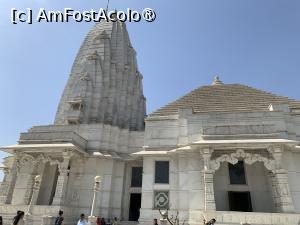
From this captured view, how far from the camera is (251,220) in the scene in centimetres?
1374

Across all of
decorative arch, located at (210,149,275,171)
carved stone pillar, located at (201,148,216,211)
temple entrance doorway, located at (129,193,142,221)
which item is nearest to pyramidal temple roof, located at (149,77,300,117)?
decorative arch, located at (210,149,275,171)

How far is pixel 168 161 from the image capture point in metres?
18.4

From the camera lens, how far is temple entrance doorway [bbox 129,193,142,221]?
2092 centimetres

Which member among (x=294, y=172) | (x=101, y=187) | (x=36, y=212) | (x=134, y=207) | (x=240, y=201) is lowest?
(x=36, y=212)

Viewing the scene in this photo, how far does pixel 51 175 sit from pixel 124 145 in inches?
277

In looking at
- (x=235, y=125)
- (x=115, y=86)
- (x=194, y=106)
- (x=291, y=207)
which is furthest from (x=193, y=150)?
(x=115, y=86)

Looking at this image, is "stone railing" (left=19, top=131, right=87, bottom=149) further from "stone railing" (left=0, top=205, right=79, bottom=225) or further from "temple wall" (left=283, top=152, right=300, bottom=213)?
"temple wall" (left=283, top=152, right=300, bottom=213)

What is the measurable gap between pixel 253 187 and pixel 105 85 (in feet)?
56.4

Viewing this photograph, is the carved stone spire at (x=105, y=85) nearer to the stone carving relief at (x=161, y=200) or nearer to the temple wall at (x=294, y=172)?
the stone carving relief at (x=161, y=200)

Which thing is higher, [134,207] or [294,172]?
[294,172]

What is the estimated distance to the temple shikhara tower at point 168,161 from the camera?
15.3 m

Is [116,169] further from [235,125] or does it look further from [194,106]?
[235,125]

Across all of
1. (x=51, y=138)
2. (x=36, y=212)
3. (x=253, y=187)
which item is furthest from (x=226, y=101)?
(x=36, y=212)

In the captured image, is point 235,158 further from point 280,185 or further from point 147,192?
point 147,192
